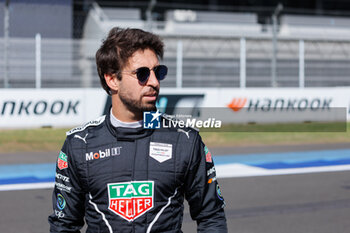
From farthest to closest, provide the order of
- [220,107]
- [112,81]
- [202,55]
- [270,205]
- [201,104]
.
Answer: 1. [202,55]
2. [220,107]
3. [201,104]
4. [270,205]
5. [112,81]

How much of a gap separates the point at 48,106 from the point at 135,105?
11759mm

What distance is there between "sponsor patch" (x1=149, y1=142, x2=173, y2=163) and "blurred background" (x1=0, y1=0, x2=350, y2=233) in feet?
4.63

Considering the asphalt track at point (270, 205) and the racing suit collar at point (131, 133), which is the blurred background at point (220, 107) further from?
the racing suit collar at point (131, 133)

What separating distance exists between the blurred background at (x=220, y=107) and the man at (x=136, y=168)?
4.13ft

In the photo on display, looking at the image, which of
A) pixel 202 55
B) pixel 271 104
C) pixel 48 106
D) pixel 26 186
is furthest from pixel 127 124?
pixel 202 55

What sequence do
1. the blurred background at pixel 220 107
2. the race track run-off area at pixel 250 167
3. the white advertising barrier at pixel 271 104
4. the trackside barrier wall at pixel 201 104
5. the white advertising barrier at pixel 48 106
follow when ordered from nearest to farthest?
the blurred background at pixel 220 107 < the race track run-off area at pixel 250 167 < the white advertising barrier at pixel 48 106 < the trackside barrier wall at pixel 201 104 < the white advertising barrier at pixel 271 104

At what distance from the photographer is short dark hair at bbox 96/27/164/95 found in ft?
7.73

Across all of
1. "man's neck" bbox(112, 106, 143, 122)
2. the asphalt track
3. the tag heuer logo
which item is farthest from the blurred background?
the tag heuer logo

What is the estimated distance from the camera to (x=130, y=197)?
7.84ft

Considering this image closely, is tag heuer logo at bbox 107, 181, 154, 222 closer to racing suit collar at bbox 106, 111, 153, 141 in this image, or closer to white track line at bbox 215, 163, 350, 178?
racing suit collar at bbox 106, 111, 153, 141

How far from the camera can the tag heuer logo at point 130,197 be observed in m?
2.38

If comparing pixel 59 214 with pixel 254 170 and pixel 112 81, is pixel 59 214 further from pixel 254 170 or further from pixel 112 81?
pixel 254 170

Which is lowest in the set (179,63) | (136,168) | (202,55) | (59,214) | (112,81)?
(59,214)

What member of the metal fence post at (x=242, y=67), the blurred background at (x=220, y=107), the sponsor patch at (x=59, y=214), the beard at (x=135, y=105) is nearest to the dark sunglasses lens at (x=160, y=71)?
the beard at (x=135, y=105)
